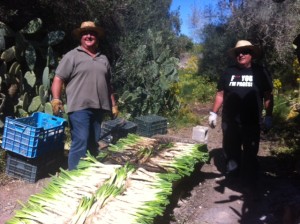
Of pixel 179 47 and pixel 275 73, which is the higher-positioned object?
pixel 179 47

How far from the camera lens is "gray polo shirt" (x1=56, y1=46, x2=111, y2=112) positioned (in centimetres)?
445

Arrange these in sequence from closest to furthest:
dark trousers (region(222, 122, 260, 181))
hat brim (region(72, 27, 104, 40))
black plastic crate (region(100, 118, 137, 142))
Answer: hat brim (region(72, 27, 104, 40)) < dark trousers (region(222, 122, 260, 181)) < black plastic crate (region(100, 118, 137, 142))

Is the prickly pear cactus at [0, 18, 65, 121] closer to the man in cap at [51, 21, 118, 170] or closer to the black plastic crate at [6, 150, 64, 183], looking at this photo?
the black plastic crate at [6, 150, 64, 183]

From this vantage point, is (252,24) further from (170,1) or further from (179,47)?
(170,1)

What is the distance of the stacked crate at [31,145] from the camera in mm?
4719

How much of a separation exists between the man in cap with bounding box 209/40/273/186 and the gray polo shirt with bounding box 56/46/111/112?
65.4 inches

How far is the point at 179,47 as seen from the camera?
18.1 meters

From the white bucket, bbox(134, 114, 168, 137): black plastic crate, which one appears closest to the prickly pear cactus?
bbox(134, 114, 168, 137): black plastic crate

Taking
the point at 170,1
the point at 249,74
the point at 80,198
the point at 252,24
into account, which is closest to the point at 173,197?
the point at 80,198

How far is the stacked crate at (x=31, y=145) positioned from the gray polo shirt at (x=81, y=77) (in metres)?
0.67

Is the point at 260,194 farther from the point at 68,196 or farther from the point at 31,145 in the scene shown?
the point at 31,145

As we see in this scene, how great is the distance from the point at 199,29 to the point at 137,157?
1343cm

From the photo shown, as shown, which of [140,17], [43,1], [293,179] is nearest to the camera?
[293,179]

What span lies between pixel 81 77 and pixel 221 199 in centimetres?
249
